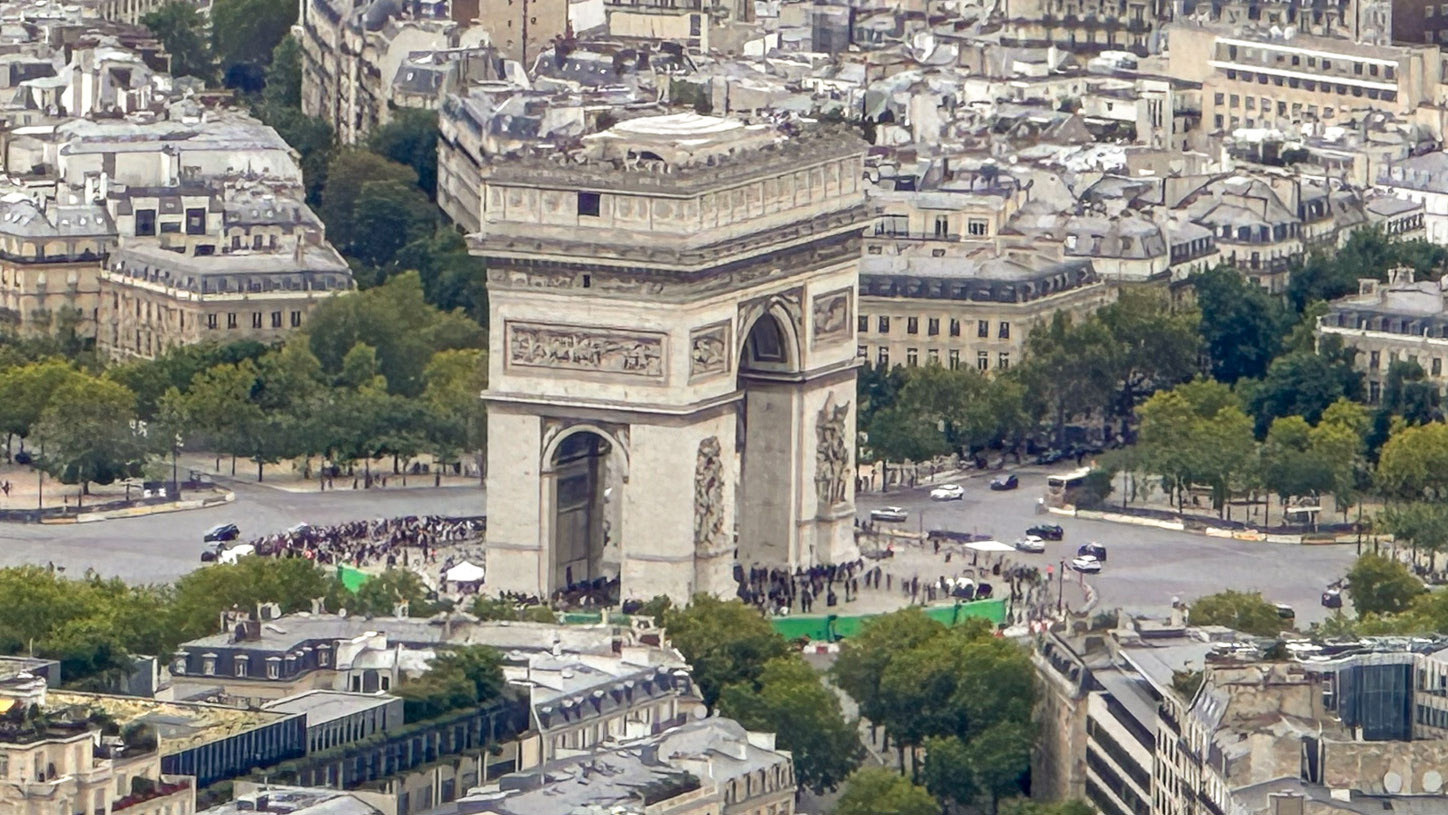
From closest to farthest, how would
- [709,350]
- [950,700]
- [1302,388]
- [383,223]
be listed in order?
[950,700] < [709,350] < [1302,388] < [383,223]

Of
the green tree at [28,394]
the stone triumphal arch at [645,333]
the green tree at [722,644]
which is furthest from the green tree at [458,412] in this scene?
the green tree at [722,644]

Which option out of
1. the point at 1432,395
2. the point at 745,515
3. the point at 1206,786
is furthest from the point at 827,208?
the point at 1206,786

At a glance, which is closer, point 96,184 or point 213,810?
point 213,810

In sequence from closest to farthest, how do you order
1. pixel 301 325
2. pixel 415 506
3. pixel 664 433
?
pixel 664 433 < pixel 415 506 < pixel 301 325

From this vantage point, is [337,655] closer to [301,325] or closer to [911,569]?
[911,569]

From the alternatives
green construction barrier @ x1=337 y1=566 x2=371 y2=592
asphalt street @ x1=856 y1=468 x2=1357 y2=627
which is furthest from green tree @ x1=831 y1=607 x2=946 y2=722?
green construction barrier @ x1=337 y1=566 x2=371 y2=592

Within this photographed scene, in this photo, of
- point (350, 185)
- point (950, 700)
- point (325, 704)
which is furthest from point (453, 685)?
point (350, 185)

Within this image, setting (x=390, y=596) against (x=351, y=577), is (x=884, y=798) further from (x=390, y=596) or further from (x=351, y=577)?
(x=351, y=577)

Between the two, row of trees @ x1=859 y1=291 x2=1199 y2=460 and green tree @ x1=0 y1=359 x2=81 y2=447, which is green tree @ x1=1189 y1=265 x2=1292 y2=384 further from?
green tree @ x1=0 y1=359 x2=81 y2=447
